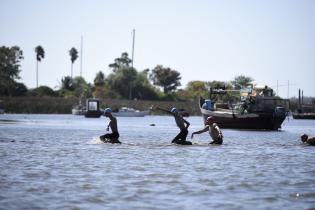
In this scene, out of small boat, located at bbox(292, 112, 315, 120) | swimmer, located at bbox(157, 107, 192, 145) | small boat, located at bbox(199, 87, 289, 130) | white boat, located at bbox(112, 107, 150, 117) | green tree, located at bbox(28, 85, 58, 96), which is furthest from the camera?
green tree, located at bbox(28, 85, 58, 96)

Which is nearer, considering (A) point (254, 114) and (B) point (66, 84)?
(A) point (254, 114)

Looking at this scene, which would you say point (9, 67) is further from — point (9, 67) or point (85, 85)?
point (85, 85)

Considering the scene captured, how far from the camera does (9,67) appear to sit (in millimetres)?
168125

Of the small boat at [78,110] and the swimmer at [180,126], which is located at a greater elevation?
the small boat at [78,110]

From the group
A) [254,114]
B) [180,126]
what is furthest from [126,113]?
[180,126]

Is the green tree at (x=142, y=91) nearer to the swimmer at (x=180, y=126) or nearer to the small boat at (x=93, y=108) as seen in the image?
the small boat at (x=93, y=108)

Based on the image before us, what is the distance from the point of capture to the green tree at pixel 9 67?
166m

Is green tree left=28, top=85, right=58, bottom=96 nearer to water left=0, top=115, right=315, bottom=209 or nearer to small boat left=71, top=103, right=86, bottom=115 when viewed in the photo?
small boat left=71, top=103, right=86, bottom=115

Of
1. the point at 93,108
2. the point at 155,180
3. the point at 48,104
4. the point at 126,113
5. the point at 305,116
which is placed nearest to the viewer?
the point at 155,180

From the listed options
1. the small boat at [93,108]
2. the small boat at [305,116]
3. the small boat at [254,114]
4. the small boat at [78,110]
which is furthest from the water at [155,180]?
the small boat at [305,116]

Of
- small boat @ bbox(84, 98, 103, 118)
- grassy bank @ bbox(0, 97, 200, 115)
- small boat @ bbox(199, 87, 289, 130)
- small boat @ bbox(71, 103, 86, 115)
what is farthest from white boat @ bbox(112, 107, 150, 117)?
small boat @ bbox(199, 87, 289, 130)

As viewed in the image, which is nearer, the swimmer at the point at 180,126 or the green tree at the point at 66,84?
the swimmer at the point at 180,126

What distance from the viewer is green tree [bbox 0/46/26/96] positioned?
16612 cm

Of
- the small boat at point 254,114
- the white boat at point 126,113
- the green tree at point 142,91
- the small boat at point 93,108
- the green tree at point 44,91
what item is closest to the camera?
the small boat at point 254,114
